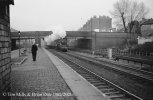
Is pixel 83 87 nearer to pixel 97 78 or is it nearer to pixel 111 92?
pixel 111 92

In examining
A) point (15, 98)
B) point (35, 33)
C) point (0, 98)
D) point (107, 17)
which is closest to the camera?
point (0, 98)

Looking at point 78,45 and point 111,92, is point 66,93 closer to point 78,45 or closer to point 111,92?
point 111,92

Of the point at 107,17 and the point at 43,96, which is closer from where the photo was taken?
the point at 43,96

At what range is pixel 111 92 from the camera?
27.5 ft

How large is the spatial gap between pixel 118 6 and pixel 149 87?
64.7 m

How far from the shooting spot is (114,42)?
208 feet

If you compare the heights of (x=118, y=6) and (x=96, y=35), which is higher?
(x=118, y=6)

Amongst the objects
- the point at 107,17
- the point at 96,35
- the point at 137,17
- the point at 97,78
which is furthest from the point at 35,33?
the point at 97,78

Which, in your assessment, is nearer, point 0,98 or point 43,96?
point 0,98

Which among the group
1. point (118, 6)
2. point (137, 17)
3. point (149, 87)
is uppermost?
point (118, 6)

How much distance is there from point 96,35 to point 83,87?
180 ft

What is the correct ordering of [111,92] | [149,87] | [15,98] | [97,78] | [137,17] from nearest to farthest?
[15,98] < [111,92] < [149,87] < [97,78] < [137,17]

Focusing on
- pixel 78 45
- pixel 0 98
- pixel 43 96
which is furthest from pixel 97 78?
pixel 78 45

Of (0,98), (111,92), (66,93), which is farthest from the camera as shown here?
(111,92)
